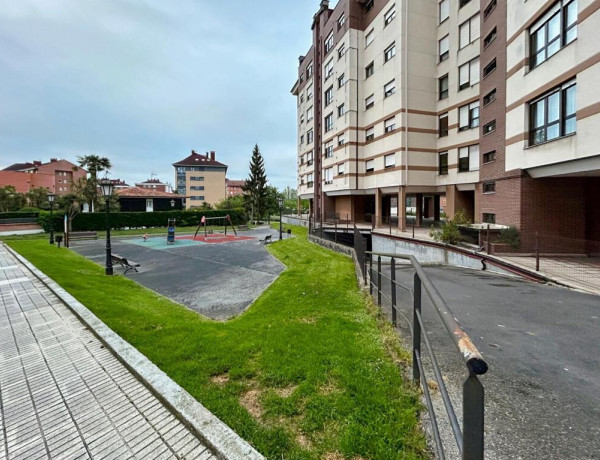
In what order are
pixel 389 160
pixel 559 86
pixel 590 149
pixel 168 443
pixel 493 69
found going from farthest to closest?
pixel 389 160 < pixel 493 69 < pixel 559 86 < pixel 590 149 < pixel 168 443

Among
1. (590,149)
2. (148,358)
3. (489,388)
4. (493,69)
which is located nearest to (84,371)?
(148,358)

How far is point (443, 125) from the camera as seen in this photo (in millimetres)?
23750

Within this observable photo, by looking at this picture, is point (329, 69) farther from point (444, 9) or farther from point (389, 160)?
point (389, 160)

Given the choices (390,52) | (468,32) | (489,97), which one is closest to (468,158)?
(489,97)

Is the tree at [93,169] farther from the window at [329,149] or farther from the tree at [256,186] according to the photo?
the window at [329,149]

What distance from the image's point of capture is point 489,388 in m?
3.32

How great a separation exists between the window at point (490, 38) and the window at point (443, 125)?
208 inches

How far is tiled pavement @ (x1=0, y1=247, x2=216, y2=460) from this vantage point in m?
2.78

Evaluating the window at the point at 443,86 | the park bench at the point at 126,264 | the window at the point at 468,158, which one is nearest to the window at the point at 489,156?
the window at the point at 468,158

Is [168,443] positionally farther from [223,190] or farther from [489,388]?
[223,190]

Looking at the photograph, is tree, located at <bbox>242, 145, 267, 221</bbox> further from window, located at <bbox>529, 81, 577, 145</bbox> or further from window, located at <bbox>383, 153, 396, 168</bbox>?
window, located at <bbox>529, 81, 577, 145</bbox>

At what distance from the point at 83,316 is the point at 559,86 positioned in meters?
17.0

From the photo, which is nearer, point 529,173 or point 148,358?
point 148,358

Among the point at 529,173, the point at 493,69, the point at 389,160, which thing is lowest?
the point at 529,173
